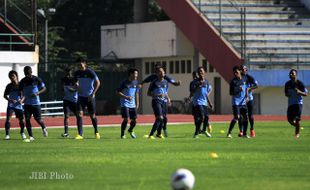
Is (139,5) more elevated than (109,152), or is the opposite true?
(139,5)

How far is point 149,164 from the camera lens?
1800 centimetres

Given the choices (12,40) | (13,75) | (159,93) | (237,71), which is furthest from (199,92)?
(12,40)

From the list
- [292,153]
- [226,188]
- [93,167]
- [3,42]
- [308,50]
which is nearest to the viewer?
[226,188]

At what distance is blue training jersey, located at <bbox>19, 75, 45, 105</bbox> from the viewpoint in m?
28.8

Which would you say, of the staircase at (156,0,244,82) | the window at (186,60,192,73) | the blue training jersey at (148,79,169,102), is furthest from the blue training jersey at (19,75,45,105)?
the window at (186,60,192,73)

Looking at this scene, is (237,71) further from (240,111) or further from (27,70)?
(27,70)

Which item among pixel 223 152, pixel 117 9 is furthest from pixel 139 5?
pixel 223 152

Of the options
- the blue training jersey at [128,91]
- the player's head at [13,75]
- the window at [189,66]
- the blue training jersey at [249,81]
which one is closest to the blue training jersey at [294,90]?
the blue training jersey at [249,81]

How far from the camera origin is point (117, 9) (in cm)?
7956

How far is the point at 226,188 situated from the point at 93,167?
3817 mm

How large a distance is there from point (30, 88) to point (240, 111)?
631 centimetres

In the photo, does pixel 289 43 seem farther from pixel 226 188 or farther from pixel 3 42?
pixel 226 188

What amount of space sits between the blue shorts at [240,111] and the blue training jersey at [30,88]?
5.79 meters

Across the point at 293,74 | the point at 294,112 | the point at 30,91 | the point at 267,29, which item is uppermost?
the point at 267,29
